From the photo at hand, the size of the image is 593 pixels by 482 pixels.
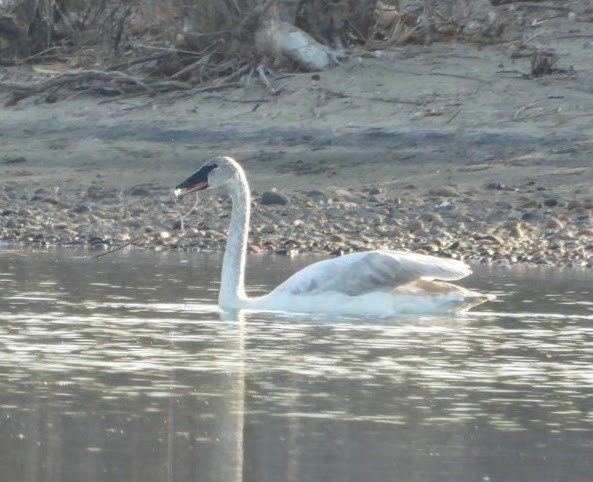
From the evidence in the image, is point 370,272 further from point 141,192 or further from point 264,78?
point 264,78

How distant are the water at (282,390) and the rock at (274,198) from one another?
11.9 ft

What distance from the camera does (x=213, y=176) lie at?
1001 cm

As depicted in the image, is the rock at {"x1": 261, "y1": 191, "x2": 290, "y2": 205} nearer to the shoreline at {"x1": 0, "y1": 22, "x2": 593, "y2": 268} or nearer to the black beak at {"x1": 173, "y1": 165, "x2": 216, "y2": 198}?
the shoreline at {"x1": 0, "y1": 22, "x2": 593, "y2": 268}

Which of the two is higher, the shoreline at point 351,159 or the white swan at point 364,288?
the shoreline at point 351,159

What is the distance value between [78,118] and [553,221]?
5368 millimetres

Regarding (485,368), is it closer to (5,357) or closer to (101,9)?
(5,357)

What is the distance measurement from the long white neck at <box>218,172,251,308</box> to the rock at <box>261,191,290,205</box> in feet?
11.4

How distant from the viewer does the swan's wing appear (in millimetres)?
9172

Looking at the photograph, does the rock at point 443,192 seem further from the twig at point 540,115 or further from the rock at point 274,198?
the twig at point 540,115

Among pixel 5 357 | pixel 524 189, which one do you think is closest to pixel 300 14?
pixel 524 189

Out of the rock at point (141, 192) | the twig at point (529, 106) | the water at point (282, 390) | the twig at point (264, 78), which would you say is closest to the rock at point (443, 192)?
the twig at point (529, 106)

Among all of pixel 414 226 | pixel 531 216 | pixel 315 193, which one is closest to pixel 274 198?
pixel 315 193

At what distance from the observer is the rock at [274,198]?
1363 cm

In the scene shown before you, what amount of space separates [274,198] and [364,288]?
4425mm
